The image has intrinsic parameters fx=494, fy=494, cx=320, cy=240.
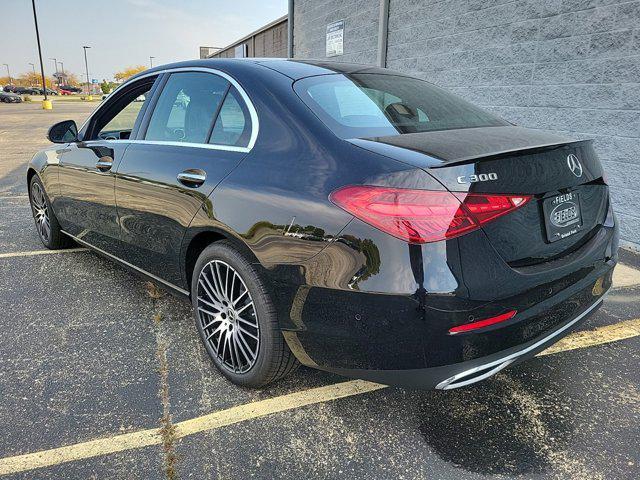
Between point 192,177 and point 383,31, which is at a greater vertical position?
point 383,31

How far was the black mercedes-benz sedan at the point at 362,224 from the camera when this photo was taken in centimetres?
178

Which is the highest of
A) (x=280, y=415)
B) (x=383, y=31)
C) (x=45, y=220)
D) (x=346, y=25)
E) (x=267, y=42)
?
(x=267, y=42)

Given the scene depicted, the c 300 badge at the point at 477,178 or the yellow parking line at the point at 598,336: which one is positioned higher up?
the c 300 badge at the point at 477,178

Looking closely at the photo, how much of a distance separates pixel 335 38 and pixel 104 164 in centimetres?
840

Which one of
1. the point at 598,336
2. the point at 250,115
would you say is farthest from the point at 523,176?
the point at 598,336

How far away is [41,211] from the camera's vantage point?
4.73 metres

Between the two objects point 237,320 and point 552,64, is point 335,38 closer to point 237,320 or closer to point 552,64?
point 552,64

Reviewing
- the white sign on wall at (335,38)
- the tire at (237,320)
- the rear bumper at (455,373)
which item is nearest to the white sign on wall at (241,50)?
the white sign on wall at (335,38)

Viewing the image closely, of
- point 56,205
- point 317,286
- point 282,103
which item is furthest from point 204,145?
point 56,205

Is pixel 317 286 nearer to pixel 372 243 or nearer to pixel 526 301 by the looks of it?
pixel 372 243

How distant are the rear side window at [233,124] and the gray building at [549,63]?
4.00m

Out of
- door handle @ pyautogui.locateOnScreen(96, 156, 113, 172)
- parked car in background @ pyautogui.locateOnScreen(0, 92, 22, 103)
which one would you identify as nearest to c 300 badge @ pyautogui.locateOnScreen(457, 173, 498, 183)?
door handle @ pyautogui.locateOnScreen(96, 156, 113, 172)

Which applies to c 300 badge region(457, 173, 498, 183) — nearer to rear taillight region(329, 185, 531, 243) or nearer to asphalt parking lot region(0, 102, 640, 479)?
rear taillight region(329, 185, 531, 243)

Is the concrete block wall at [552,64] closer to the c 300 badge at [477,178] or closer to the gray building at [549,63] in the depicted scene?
the gray building at [549,63]
